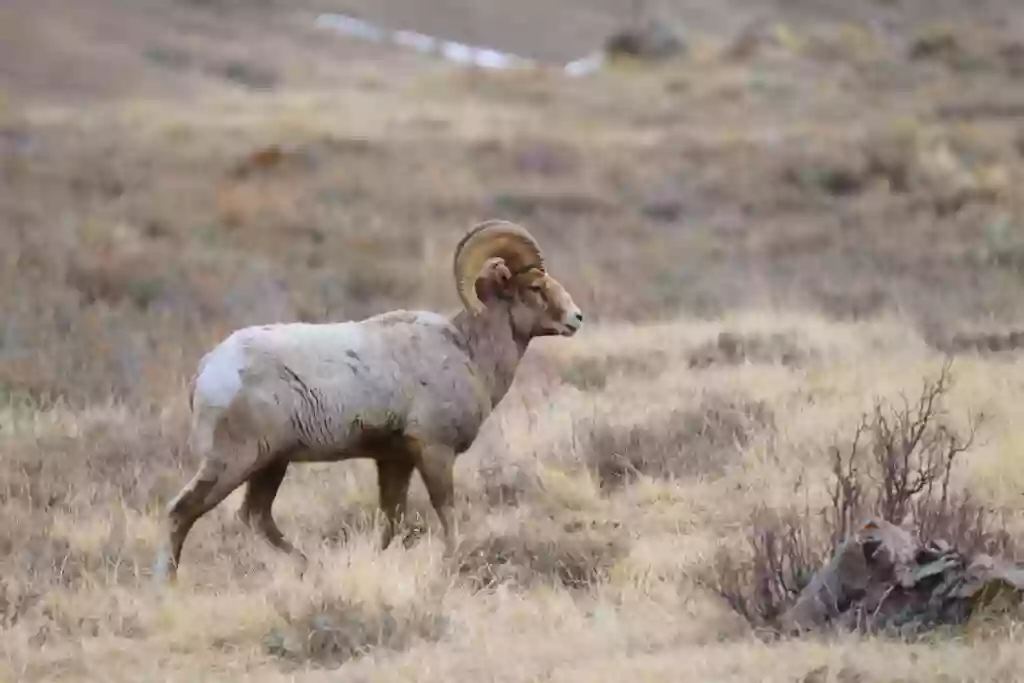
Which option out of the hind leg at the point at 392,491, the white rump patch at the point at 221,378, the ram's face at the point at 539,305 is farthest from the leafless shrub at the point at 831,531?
the white rump patch at the point at 221,378

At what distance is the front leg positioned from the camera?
7004 millimetres

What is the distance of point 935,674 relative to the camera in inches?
195

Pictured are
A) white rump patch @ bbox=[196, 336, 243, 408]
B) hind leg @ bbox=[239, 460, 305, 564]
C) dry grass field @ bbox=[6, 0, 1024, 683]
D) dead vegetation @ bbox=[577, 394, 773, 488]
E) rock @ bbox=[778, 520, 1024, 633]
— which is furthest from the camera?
dead vegetation @ bbox=[577, 394, 773, 488]

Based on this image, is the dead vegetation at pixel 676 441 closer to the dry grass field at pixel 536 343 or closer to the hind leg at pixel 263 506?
the dry grass field at pixel 536 343

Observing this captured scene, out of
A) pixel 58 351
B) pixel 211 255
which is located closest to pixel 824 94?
pixel 211 255

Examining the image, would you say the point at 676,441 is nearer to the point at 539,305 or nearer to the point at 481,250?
the point at 539,305

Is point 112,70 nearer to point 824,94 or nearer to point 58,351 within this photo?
point 824,94

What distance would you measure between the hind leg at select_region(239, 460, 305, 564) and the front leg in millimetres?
792

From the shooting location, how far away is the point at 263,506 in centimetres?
729

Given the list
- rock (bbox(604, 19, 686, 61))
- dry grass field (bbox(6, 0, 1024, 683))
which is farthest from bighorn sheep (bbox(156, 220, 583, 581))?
rock (bbox(604, 19, 686, 61))

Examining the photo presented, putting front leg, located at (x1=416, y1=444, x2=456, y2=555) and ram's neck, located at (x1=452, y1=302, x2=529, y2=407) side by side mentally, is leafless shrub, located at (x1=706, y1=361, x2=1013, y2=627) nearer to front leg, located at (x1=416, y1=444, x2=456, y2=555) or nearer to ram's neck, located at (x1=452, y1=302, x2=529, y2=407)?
front leg, located at (x1=416, y1=444, x2=456, y2=555)

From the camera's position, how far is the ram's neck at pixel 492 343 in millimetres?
7340

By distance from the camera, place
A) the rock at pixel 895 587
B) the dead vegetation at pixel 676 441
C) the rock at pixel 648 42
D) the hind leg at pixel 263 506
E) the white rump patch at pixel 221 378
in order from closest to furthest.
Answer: the rock at pixel 895 587
the white rump patch at pixel 221 378
the hind leg at pixel 263 506
the dead vegetation at pixel 676 441
the rock at pixel 648 42

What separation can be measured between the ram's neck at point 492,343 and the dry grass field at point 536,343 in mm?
867
